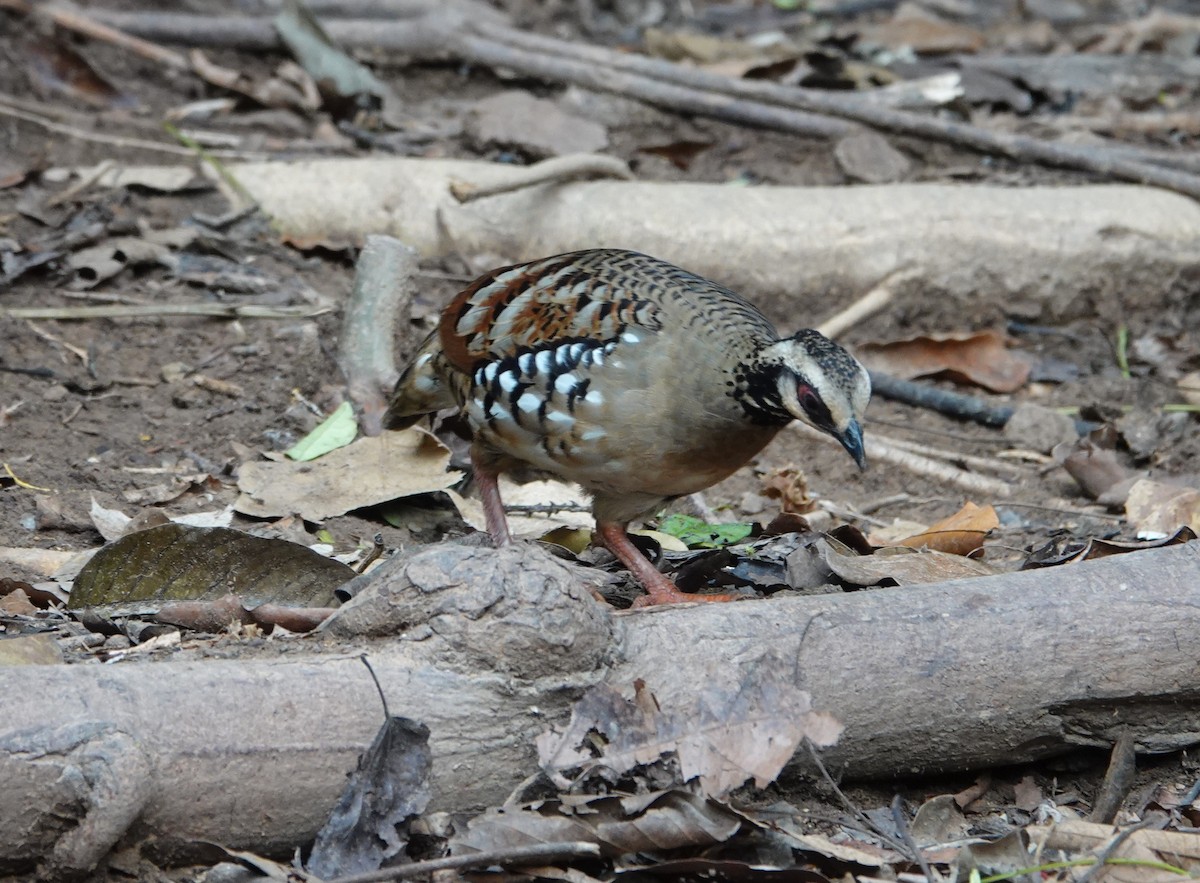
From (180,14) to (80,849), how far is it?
819 cm

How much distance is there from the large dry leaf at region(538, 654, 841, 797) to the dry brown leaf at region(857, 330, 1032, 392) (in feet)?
14.5

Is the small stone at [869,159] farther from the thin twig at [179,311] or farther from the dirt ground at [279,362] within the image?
the thin twig at [179,311]

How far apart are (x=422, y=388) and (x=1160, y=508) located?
275cm

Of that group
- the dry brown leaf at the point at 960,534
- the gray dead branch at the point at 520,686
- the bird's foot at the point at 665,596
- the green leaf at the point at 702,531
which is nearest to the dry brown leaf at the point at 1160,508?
the dry brown leaf at the point at 960,534

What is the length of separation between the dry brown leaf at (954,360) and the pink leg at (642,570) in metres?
3.12

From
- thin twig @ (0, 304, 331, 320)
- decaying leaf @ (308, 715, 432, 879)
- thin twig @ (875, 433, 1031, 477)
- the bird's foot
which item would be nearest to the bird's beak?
the bird's foot

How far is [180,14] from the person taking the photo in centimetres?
993

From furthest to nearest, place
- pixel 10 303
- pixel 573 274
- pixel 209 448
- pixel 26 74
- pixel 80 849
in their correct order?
pixel 26 74 → pixel 10 303 → pixel 209 448 → pixel 573 274 → pixel 80 849

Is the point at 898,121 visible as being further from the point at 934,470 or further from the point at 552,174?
the point at 934,470

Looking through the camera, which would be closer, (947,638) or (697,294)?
(947,638)

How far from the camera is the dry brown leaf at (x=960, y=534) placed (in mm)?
4805

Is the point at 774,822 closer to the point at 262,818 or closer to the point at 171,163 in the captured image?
the point at 262,818

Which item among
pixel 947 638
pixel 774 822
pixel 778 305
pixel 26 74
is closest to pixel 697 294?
pixel 947 638

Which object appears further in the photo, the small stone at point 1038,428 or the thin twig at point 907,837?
the small stone at point 1038,428
